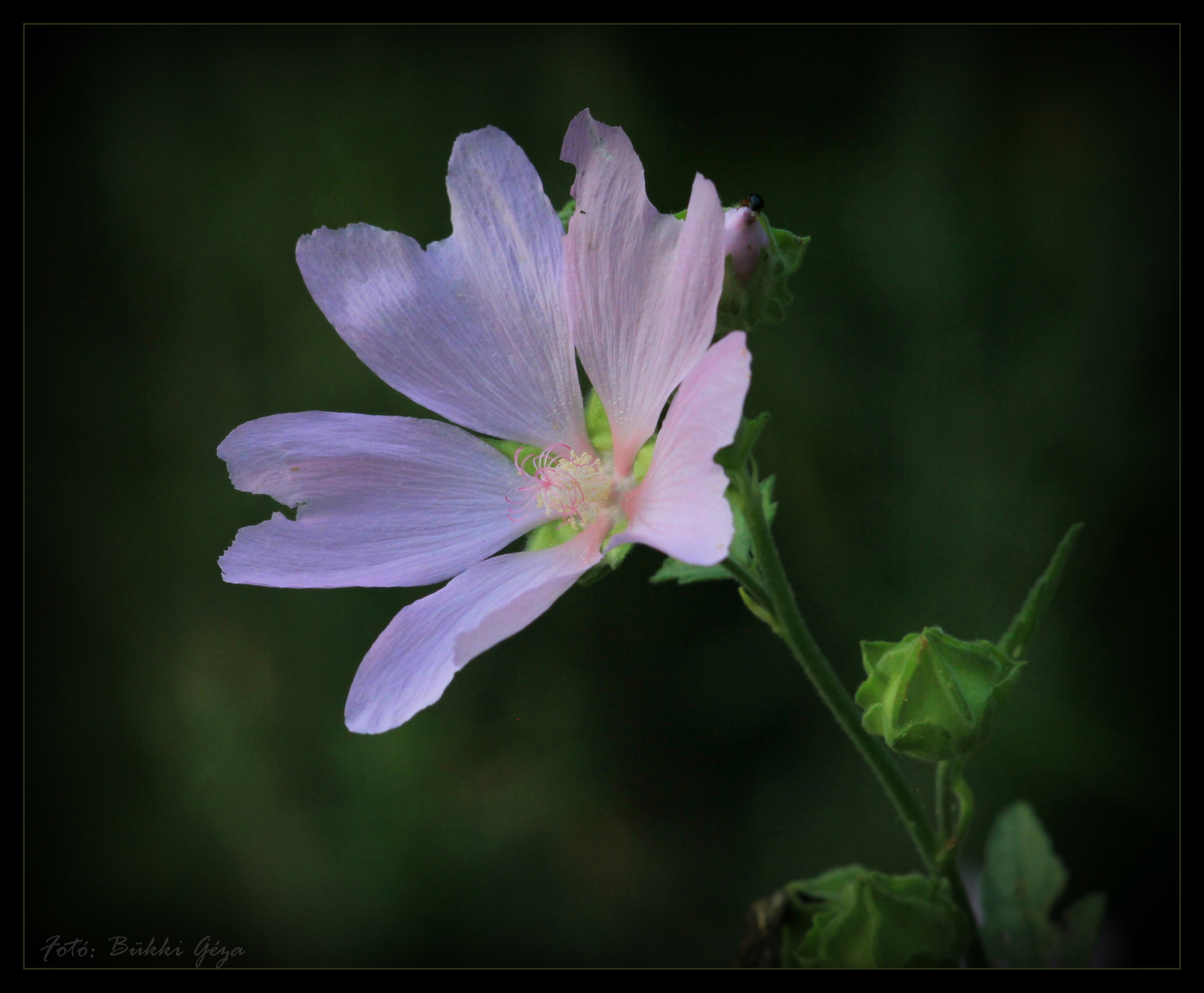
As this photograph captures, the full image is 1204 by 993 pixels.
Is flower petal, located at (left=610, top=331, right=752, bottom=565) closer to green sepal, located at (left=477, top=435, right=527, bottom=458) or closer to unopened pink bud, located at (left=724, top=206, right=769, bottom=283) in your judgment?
unopened pink bud, located at (left=724, top=206, right=769, bottom=283)

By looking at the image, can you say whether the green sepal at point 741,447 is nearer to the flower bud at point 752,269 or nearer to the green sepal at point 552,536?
the flower bud at point 752,269

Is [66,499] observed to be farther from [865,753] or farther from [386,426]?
[865,753]

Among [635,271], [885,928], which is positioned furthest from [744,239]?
[885,928]

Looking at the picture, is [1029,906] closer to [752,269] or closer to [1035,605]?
[1035,605]

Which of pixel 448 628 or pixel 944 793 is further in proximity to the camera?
pixel 944 793

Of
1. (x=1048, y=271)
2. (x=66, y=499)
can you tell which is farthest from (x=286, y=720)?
(x=1048, y=271)

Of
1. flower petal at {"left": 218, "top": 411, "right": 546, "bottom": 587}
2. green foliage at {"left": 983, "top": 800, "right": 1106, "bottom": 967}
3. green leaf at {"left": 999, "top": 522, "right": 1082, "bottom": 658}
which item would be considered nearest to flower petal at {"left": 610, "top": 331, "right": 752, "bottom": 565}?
flower petal at {"left": 218, "top": 411, "right": 546, "bottom": 587}
